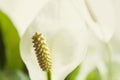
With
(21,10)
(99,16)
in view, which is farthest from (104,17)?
(21,10)

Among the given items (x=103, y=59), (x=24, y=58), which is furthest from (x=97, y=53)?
(x=24, y=58)

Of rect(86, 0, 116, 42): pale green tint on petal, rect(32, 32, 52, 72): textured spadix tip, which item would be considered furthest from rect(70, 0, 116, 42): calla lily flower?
rect(32, 32, 52, 72): textured spadix tip

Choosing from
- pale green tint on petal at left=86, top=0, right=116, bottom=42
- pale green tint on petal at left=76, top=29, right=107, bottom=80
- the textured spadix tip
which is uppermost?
pale green tint on petal at left=86, top=0, right=116, bottom=42

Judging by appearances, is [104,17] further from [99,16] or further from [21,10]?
[21,10]

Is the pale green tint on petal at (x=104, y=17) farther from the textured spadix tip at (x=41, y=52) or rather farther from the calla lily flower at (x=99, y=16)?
the textured spadix tip at (x=41, y=52)

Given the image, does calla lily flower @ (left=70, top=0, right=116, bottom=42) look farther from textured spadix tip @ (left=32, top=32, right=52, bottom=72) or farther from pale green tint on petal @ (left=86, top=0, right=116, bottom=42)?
textured spadix tip @ (left=32, top=32, right=52, bottom=72)
